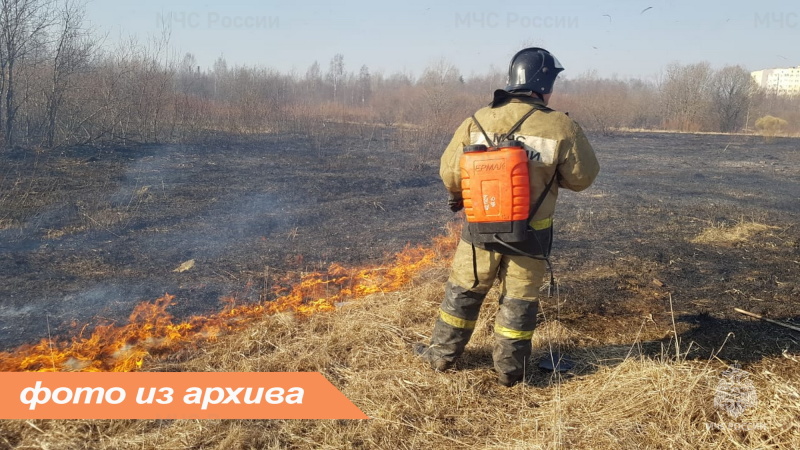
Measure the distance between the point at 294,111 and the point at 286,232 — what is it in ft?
54.7

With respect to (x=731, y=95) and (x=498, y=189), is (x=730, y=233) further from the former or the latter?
(x=731, y=95)

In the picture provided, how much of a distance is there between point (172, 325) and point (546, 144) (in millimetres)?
3297

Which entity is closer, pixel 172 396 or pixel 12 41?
pixel 172 396

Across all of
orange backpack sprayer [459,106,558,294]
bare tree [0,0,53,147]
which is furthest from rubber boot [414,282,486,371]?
bare tree [0,0,53,147]

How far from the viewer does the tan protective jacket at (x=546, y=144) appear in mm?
2992

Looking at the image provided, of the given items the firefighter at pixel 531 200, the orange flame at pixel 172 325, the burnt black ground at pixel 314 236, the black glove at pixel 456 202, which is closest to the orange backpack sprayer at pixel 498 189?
the firefighter at pixel 531 200

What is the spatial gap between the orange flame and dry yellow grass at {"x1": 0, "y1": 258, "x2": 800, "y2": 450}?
326 millimetres

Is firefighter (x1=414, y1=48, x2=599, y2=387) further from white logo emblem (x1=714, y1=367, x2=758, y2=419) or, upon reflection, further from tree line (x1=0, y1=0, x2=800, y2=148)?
tree line (x1=0, y1=0, x2=800, y2=148)

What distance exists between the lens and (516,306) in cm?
313

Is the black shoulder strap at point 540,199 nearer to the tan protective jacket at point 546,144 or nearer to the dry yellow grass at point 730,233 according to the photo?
the tan protective jacket at point 546,144

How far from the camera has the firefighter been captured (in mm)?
3016

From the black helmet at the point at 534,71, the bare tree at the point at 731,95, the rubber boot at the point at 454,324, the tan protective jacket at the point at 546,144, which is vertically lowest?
the rubber boot at the point at 454,324

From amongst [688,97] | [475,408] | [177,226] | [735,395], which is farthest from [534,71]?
[688,97]

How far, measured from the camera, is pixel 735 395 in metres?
2.82
